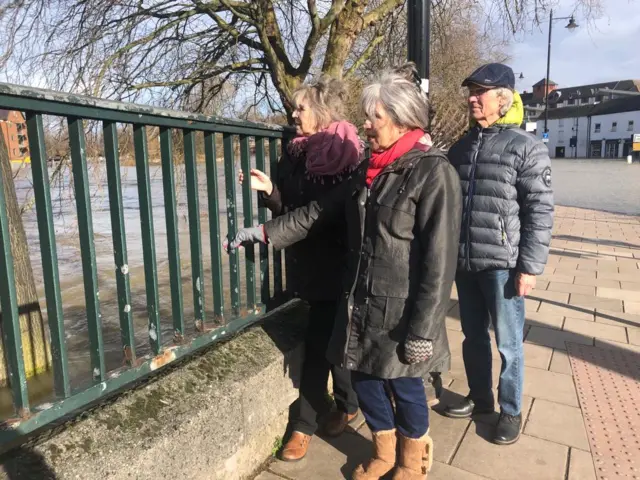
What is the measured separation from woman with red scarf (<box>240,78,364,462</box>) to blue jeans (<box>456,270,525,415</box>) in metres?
0.74

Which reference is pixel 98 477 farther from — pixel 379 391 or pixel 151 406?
pixel 379 391

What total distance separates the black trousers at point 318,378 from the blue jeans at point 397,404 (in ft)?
1.15

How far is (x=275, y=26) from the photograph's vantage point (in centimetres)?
600

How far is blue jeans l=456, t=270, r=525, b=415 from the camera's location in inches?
105

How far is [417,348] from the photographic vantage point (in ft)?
6.63

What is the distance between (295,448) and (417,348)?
0.93 metres

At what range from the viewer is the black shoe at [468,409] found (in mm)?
2951

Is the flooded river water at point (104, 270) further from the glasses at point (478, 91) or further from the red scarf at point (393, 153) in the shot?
the glasses at point (478, 91)

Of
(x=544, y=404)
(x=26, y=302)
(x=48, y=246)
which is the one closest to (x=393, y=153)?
(x=48, y=246)

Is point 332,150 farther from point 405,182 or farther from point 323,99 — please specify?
point 405,182

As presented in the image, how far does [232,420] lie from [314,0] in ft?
16.4

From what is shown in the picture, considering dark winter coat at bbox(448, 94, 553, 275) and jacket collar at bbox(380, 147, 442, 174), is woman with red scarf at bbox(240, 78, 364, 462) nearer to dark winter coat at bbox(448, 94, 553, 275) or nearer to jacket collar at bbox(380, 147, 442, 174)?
jacket collar at bbox(380, 147, 442, 174)

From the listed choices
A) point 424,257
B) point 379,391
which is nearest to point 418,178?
point 424,257

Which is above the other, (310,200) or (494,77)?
(494,77)
